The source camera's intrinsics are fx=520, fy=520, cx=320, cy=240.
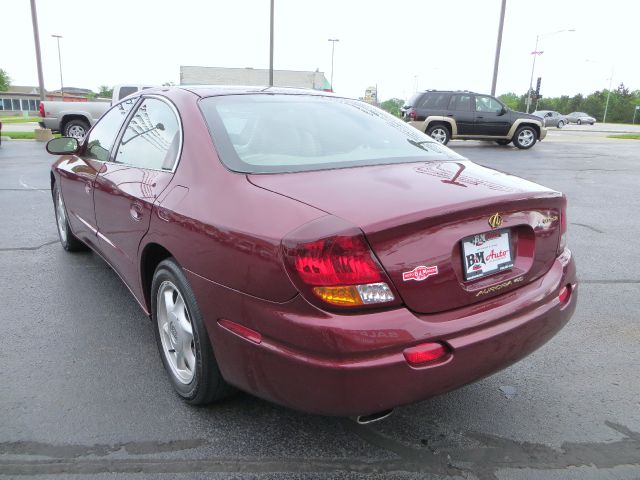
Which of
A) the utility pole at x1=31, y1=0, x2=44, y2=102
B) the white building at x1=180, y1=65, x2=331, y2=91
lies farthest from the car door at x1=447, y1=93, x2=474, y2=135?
the white building at x1=180, y1=65, x2=331, y2=91

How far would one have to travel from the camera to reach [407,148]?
2.94 metres

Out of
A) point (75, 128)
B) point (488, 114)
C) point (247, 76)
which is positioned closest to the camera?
point (75, 128)

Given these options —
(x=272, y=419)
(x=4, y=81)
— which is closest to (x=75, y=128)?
(x=272, y=419)

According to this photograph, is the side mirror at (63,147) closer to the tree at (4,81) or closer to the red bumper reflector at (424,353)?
the red bumper reflector at (424,353)

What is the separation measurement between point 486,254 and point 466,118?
16466 mm

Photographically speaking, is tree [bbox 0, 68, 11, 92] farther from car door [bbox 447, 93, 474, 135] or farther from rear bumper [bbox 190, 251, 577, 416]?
rear bumper [bbox 190, 251, 577, 416]

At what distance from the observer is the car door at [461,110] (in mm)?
17469

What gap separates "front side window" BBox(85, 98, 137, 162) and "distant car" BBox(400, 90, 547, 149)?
46.8 feet

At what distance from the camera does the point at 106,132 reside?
3992 mm

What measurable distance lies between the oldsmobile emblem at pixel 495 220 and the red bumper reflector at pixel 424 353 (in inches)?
21.5

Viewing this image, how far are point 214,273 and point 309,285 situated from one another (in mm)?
510

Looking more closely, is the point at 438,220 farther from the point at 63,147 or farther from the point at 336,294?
the point at 63,147

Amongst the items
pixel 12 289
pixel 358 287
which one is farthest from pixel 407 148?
pixel 12 289

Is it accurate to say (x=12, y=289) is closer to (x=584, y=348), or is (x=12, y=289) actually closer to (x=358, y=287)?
(x=358, y=287)
